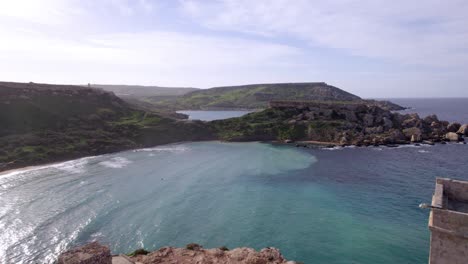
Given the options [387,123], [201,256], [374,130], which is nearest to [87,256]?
[201,256]

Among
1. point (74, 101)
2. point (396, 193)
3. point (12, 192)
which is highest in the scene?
point (74, 101)

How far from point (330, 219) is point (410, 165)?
33123mm

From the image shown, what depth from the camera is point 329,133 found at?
9006 centimetres

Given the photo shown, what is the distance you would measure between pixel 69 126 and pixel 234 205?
210 ft

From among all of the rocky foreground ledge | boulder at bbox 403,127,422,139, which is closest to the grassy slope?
boulder at bbox 403,127,422,139

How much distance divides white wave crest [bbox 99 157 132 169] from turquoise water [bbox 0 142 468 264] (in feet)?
0.77

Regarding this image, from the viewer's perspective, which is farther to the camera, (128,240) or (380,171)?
(380,171)

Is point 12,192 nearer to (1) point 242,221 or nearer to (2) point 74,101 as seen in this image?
(1) point 242,221

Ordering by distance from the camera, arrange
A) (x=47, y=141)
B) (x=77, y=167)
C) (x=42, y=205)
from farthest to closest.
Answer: (x=47, y=141), (x=77, y=167), (x=42, y=205)

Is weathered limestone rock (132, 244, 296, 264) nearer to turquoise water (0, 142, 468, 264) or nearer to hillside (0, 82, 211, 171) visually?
turquoise water (0, 142, 468, 264)

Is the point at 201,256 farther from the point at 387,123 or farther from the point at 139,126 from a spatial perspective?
the point at 387,123

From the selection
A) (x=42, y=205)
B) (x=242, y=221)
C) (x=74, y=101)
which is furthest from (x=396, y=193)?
(x=74, y=101)

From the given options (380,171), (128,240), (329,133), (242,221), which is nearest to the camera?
(128,240)

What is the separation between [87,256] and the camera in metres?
18.3
